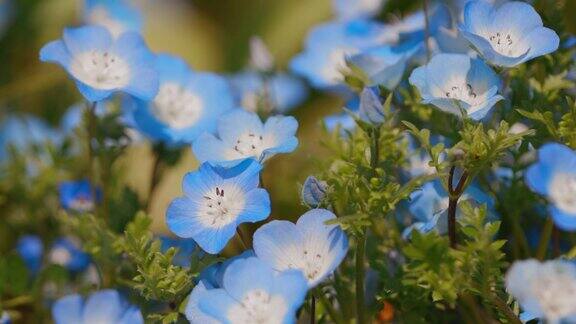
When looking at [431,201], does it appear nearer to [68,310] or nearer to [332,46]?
[68,310]

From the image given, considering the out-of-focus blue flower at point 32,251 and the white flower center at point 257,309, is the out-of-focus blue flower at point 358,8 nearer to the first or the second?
the out-of-focus blue flower at point 32,251

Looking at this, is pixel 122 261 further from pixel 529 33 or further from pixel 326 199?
pixel 529 33

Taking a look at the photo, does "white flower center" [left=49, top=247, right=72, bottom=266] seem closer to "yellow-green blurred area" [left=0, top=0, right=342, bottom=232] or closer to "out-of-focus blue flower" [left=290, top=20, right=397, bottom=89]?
"yellow-green blurred area" [left=0, top=0, right=342, bottom=232]

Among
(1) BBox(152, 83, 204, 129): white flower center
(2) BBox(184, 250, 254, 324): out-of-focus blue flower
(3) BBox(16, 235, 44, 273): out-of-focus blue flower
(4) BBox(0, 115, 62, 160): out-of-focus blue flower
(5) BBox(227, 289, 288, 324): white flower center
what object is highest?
(5) BBox(227, 289, 288, 324): white flower center

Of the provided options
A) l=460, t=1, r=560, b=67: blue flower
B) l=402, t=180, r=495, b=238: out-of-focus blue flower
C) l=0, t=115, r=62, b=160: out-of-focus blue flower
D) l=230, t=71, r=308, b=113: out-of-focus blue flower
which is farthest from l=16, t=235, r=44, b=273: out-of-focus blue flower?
l=460, t=1, r=560, b=67: blue flower

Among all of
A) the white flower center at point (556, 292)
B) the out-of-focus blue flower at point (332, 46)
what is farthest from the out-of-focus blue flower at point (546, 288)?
the out-of-focus blue flower at point (332, 46)

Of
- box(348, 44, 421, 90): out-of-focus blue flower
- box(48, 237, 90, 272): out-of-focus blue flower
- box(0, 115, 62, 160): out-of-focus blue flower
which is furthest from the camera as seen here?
box(0, 115, 62, 160): out-of-focus blue flower

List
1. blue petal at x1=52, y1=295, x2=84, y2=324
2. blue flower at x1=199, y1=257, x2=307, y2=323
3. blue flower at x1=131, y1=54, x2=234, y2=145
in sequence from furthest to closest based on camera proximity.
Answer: blue flower at x1=131, y1=54, x2=234, y2=145 < blue petal at x1=52, y1=295, x2=84, y2=324 < blue flower at x1=199, y1=257, x2=307, y2=323
